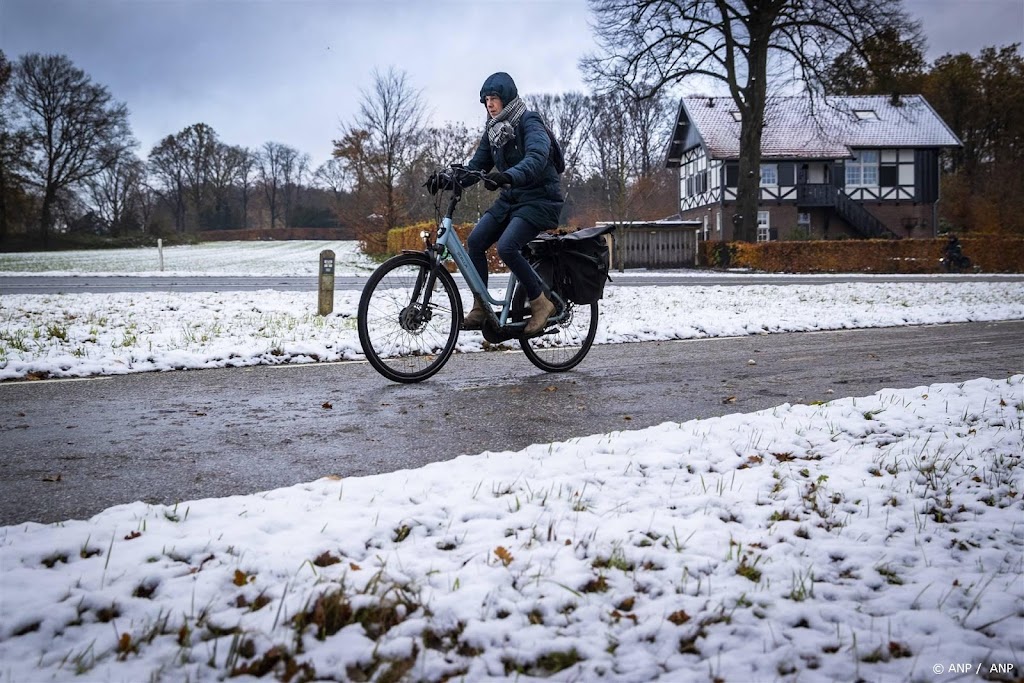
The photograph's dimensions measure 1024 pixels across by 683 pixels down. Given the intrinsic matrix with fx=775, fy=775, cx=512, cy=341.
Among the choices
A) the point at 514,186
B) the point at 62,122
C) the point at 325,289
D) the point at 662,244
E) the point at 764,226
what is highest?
the point at 62,122

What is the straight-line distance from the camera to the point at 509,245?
18.9 ft

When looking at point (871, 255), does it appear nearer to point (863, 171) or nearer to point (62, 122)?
point (863, 171)

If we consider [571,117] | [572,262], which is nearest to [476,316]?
[572,262]

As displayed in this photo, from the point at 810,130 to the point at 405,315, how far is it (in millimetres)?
45986

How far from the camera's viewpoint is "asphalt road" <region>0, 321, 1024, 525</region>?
3.26 metres

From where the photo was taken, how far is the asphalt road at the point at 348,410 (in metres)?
3.26

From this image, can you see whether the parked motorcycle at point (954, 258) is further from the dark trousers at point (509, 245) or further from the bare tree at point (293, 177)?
the bare tree at point (293, 177)

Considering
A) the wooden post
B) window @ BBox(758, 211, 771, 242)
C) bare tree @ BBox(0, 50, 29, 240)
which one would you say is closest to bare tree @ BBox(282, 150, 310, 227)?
bare tree @ BBox(0, 50, 29, 240)

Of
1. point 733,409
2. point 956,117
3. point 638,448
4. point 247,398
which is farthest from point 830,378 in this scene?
point 956,117

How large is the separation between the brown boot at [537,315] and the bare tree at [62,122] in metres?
51.1

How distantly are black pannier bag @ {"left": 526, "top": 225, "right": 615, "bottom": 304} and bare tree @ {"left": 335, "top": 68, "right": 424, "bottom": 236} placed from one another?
25380 mm

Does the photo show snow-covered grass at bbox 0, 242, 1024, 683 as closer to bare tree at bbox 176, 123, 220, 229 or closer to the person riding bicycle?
the person riding bicycle

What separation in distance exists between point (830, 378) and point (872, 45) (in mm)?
24160

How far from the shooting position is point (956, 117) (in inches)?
2318
